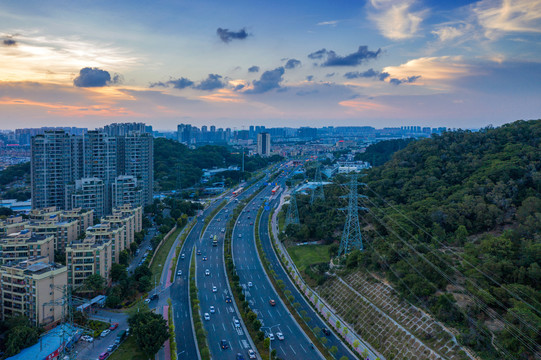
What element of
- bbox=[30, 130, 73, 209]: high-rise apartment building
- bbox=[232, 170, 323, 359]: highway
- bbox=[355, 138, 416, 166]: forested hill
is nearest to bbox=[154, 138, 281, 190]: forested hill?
bbox=[30, 130, 73, 209]: high-rise apartment building

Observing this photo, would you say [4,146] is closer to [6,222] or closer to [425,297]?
[6,222]

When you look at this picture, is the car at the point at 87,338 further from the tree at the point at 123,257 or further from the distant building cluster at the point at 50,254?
the tree at the point at 123,257

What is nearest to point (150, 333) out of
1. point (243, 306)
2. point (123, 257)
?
point (243, 306)

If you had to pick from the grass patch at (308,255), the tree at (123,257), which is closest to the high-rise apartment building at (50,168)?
the tree at (123,257)

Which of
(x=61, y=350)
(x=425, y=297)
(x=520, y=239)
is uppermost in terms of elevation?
(x=520, y=239)

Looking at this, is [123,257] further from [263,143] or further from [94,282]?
[263,143]

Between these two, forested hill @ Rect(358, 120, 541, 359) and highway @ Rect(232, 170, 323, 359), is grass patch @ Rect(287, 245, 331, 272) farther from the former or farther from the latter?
forested hill @ Rect(358, 120, 541, 359)

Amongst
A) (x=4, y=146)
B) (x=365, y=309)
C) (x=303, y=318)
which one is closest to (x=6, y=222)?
(x=303, y=318)
